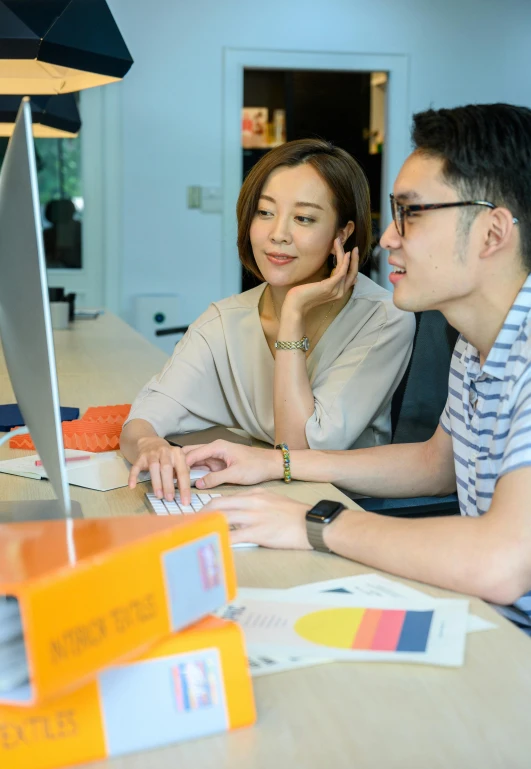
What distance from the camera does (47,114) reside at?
3.64m

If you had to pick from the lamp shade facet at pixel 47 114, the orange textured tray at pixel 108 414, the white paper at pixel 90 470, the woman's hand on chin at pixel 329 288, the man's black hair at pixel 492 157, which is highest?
the lamp shade facet at pixel 47 114

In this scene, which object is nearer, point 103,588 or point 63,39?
point 103,588

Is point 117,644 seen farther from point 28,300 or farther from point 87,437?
point 87,437

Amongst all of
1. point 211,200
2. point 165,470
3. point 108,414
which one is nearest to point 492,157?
point 165,470

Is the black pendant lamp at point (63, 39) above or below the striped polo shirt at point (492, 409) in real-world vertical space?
above

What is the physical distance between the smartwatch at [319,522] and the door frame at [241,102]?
454cm

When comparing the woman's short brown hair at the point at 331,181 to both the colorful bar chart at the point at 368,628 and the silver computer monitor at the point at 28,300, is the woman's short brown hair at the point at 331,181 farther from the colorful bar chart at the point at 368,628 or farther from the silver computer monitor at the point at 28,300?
the colorful bar chart at the point at 368,628

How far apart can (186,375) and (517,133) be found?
884 millimetres

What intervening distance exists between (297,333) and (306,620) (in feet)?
3.18

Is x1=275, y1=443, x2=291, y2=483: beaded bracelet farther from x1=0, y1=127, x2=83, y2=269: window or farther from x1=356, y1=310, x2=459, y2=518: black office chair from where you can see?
x1=0, y1=127, x2=83, y2=269: window

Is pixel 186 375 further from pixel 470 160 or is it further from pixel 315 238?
pixel 470 160

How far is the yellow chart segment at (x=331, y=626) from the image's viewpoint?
83cm

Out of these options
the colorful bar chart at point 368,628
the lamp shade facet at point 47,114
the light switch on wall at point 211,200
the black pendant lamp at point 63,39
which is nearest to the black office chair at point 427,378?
the colorful bar chart at point 368,628

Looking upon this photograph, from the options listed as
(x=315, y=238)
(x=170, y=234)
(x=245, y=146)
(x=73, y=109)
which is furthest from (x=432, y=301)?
(x=245, y=146)
